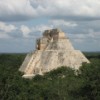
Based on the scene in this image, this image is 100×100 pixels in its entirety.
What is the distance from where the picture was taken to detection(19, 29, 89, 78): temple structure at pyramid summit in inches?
2074

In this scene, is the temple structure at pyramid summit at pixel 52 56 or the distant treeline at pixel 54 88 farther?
the temple structure at pyramid summit at pixel 52 56

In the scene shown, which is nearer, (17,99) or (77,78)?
(17,99)

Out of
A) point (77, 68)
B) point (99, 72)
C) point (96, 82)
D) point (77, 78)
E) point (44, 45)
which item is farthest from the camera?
point (44, 45)

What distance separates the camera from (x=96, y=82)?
35.9m

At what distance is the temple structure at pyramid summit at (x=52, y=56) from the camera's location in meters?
52.7

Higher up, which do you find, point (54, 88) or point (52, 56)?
point (52, 56)

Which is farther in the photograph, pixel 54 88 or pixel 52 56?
pixel 52 56

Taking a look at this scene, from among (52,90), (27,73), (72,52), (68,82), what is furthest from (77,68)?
(52,90)

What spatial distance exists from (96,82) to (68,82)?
5.80 metres

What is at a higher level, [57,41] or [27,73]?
[57,41]

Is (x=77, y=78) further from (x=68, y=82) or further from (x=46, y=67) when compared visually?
(x=46, y=67)

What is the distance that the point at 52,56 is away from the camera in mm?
52812

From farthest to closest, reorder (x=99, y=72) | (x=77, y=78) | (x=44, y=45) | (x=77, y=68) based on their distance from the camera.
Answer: (x=44, y=45)
(x=77, y=68)
(x=77, y=78)
(x=99, y=72)

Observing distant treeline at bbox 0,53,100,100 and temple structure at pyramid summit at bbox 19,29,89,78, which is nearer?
distant treeline at bbox 0,53,100,100
